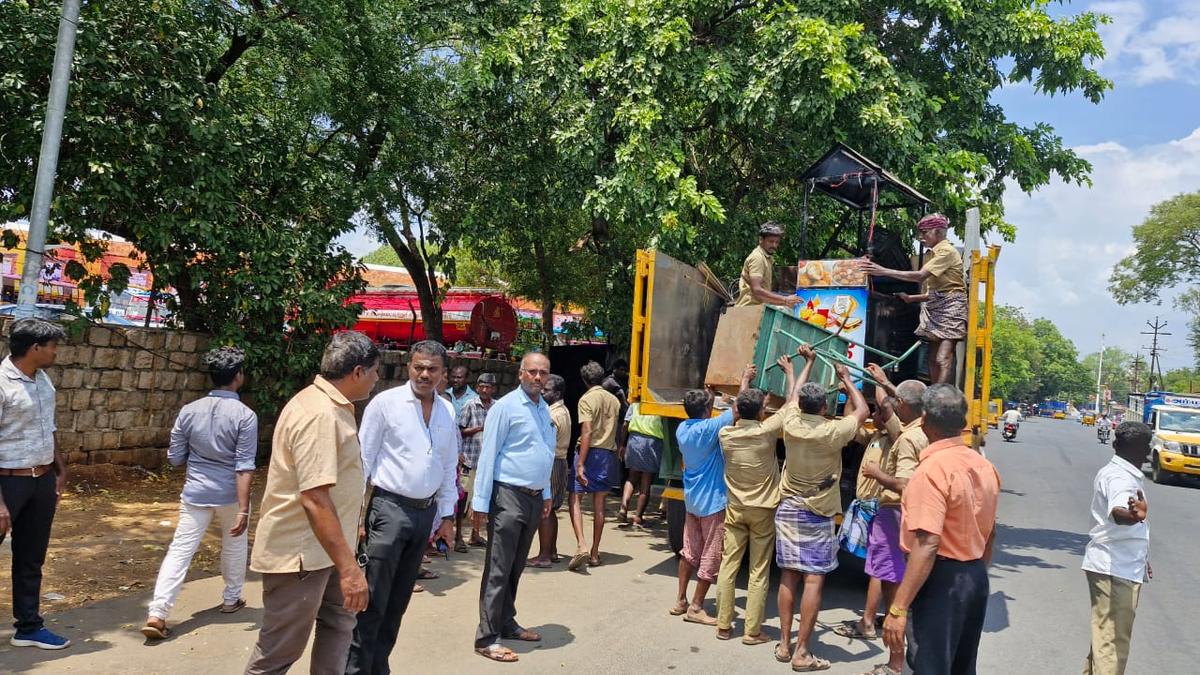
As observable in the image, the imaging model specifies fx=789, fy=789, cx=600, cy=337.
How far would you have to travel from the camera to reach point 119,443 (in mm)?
9266

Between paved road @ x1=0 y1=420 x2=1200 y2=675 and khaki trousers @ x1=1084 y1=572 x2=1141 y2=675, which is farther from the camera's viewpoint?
paved road @ x1=0 y1=420 x2=1200 y2=675

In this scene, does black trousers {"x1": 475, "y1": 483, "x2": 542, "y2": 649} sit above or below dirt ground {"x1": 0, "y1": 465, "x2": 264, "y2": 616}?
above

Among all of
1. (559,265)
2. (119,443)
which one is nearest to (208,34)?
(119,443)

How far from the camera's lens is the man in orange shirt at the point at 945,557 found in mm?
3355

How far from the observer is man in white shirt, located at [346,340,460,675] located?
3760 millimetres

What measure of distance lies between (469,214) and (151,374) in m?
4.55

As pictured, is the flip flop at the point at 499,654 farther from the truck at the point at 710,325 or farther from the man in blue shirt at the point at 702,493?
the truck at the point at 710,325

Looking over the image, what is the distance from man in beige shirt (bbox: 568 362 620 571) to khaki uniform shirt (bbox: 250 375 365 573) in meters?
4.15

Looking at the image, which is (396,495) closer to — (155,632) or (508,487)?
(508,487)

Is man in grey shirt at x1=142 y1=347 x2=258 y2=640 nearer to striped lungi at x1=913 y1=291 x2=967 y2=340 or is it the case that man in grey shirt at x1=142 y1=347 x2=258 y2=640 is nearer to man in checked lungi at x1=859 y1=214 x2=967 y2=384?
man in checked lungi at x1=859 y1=214 x2=967 y2=384

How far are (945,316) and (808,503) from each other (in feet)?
8.70

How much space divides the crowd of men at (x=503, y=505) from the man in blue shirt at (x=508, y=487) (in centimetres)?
1

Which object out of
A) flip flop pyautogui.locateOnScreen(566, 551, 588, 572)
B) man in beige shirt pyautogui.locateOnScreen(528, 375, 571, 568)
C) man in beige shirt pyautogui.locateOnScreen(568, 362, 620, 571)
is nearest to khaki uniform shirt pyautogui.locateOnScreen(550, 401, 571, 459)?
man in beige shirt pyautogui.locateOnScreen(528, 375, 571, 568)

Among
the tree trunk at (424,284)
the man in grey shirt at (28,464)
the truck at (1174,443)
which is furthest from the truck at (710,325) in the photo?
the truck at (1174,443)
